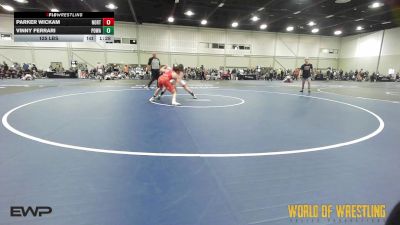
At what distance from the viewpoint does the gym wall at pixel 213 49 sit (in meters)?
27.4

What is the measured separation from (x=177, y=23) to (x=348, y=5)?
1770cm

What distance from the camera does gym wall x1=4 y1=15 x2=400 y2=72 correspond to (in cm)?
2736

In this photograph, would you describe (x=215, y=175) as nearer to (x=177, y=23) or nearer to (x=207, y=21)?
(x=207, y=21)

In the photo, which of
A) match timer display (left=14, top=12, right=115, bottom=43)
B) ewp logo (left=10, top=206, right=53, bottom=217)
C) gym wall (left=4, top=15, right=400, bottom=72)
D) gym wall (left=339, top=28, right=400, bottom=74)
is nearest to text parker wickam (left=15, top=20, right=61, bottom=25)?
match timer display (left=14, top=12, right=115, bottom=43)

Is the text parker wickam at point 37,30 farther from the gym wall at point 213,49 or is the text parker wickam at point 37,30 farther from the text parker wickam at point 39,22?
the gym wall at point 213,49

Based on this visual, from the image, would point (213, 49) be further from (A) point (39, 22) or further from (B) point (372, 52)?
(A) point (39, 22)

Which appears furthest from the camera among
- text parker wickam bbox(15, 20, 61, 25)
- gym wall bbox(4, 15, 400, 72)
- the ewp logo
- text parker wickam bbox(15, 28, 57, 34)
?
gym wall bbox(4, 15, 400, 72)

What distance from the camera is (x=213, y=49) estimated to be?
32.0 meters

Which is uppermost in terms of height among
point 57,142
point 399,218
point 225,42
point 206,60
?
point 225,42

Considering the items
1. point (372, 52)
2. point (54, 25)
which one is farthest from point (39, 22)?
point (372, 52)

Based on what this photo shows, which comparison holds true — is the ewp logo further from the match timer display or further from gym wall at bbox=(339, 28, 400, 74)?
gym wall at bbox=(339, 28, 400, 74)

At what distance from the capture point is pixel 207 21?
27344 millimetres

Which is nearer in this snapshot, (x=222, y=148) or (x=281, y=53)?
(x=222, y=148)

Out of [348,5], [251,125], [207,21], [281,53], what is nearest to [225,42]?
[207,21]
